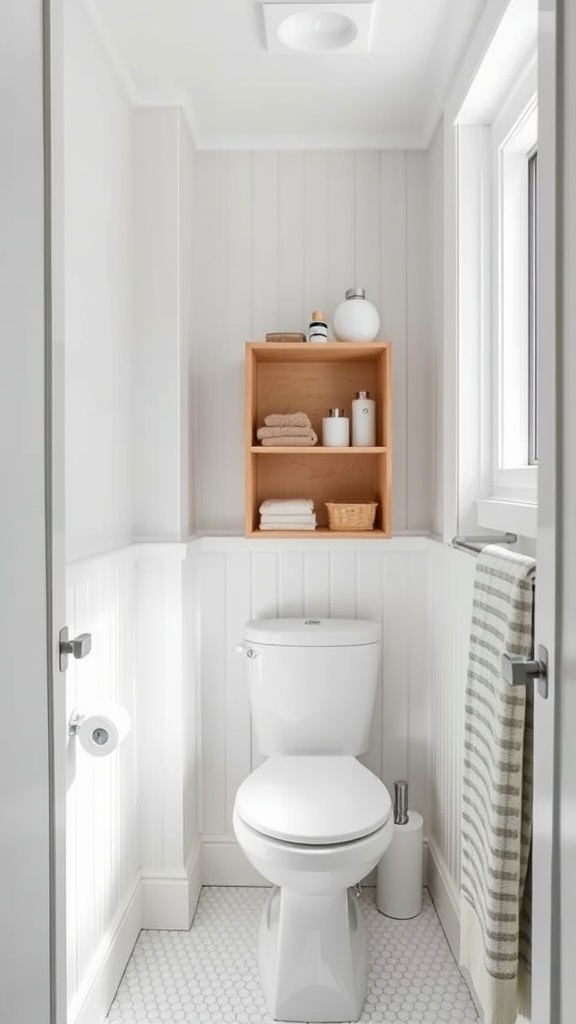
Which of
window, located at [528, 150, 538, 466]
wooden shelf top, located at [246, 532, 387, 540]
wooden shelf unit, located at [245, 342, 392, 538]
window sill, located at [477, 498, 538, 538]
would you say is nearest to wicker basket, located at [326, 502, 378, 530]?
wooden shelf top, located at [246, 532, 387, 540]

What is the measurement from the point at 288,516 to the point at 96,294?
84cm

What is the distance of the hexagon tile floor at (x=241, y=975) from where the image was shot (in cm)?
175

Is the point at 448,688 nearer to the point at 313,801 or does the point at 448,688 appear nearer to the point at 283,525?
the point at 313,801

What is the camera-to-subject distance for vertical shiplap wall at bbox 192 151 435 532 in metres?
2.37

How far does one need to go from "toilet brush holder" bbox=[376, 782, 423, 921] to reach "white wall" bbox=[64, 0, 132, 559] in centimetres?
113

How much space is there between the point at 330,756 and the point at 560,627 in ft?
4.44

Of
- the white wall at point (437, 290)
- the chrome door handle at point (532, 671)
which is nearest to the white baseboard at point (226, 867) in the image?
the white wall at point (437, 290)

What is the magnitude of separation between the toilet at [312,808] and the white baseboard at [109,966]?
0.34m

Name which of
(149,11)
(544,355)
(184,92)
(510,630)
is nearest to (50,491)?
(544,355)

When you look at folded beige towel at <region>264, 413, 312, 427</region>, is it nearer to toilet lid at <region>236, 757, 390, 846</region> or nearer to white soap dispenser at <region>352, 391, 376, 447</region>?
white soap dispenser at <region>352, 391, 376, 447</region>

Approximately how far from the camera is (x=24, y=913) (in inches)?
37.1

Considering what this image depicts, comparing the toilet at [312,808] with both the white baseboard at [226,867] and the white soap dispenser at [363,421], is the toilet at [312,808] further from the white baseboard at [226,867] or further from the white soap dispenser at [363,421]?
the white soap dispenser at [363,421]

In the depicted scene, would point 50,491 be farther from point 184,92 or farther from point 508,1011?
point 184,92

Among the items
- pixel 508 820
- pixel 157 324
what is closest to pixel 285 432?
pixel 157 324
